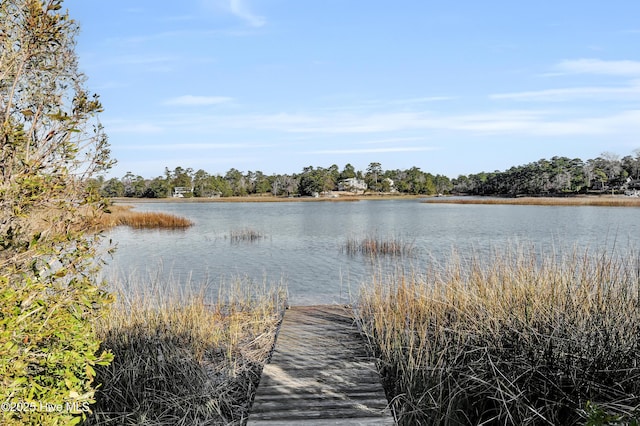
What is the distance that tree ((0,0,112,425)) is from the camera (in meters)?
1.94

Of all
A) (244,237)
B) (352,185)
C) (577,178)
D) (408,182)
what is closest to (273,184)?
(352,185)

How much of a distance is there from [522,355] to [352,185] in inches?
3880

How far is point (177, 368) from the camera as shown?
4.00 metres

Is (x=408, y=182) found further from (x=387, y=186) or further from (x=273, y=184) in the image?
(x=273, y=184)

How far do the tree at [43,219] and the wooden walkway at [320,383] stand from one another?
1348 millimetres

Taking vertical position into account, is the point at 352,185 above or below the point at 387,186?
above

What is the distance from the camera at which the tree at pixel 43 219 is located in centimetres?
194

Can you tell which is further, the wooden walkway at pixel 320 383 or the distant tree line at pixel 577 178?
the distant tree line at pixel 577 178

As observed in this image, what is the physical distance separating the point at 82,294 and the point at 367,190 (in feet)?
332

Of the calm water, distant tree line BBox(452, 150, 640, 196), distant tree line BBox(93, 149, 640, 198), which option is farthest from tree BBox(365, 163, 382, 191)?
the calm water

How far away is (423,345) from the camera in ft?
12.8

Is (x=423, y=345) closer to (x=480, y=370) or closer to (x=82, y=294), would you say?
(x=480, y=370)

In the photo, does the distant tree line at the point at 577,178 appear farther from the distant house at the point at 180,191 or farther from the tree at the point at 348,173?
the distant house at the point at 180,191

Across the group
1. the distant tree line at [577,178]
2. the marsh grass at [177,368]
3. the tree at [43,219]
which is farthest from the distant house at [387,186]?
the tree at [43,219]
